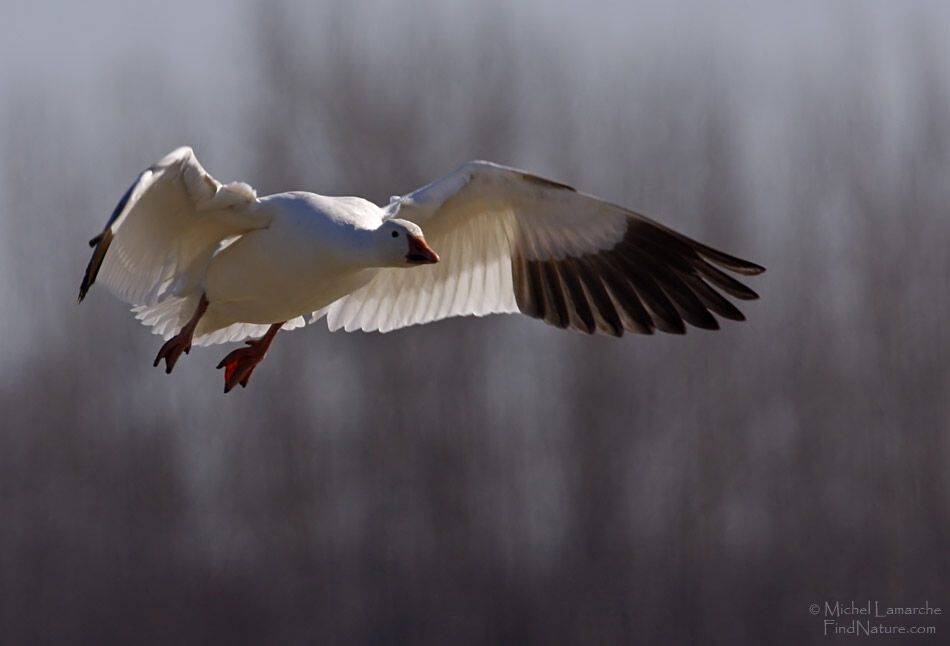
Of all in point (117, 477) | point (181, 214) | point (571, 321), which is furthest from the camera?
point (117, 477)

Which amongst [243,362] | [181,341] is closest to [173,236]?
[181,341]

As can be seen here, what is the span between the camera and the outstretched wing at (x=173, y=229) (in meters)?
9.34

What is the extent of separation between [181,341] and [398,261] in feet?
4.32

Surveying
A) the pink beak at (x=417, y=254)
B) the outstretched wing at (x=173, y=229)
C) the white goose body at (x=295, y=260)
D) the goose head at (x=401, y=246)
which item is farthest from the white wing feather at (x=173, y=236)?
the pink beak at (x=417, y=254)

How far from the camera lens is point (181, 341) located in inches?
394

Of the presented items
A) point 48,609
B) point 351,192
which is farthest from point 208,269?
point 48,609

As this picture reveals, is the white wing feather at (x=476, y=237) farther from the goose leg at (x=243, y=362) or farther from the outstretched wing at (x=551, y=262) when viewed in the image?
the goose leg at (x=243, y=362)

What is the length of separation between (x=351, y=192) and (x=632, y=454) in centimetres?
515

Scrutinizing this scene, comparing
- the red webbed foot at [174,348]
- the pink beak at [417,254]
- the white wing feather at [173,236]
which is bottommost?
the red webbed foot at [174,348]

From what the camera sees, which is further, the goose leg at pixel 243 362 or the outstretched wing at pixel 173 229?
the goose leg at pixel 243 362

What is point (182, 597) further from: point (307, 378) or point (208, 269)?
point (208, 269)

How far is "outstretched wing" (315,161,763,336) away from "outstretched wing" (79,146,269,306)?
2.74ft

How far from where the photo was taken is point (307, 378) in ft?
91.1

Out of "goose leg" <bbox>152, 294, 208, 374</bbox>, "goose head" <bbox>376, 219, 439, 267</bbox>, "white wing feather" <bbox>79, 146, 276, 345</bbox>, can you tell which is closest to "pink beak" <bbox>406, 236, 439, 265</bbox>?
"goose head" <bbox>376, 219, 439, 267</bbox>
